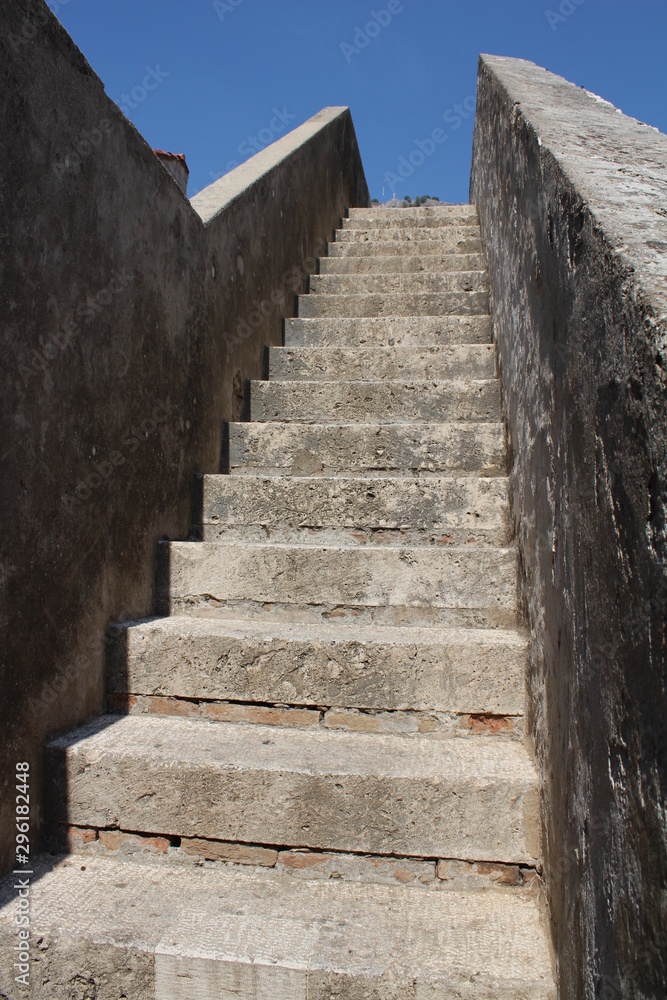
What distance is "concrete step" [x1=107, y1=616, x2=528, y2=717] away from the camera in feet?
6.49

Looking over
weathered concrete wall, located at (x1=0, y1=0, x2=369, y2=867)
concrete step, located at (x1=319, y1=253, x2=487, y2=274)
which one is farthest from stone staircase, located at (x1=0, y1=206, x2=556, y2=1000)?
concrete step, located at (x1=319, y1=253, x2=487, y2=274)

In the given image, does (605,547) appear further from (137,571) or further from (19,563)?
(137,571)

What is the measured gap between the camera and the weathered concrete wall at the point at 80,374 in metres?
1.74

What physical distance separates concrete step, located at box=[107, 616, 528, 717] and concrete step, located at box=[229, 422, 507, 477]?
909 millimetres

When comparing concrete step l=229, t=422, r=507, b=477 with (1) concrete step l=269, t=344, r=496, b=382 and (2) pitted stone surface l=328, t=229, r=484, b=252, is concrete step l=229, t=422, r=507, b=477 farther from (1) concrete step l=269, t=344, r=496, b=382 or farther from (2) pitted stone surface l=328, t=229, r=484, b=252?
(2) pitted stone surface l=328, t=229, r=484, b=252

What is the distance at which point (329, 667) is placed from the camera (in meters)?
2.03

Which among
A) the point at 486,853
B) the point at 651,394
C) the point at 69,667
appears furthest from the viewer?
the point at 69,667

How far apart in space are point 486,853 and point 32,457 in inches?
60.0

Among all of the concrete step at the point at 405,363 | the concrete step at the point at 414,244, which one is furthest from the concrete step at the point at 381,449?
the concrete step at the point at 414,244

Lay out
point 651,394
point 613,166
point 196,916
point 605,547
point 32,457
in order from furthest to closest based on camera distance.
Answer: point 32,457, point 196,916, point 613,166, point 605,547, point 651,394

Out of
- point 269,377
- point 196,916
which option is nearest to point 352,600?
point 196,916

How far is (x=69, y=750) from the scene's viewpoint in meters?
1.84

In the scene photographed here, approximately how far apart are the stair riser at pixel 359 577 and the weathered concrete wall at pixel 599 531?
0.98 ft

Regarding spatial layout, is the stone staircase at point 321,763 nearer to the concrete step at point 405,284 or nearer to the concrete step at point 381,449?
the concrete step at point 381,449
